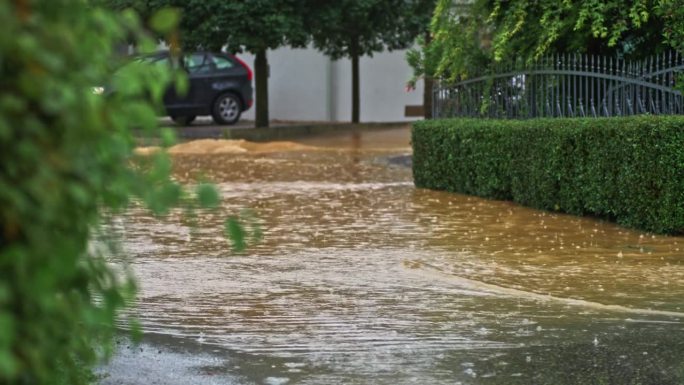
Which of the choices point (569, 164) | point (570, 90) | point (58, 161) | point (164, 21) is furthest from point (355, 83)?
point (58, 161)

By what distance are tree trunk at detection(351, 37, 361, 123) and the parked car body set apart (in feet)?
8.54

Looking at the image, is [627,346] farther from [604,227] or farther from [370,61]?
[370,61]

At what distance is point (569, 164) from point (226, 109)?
18.8m

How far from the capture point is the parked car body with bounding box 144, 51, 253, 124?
2975 cm

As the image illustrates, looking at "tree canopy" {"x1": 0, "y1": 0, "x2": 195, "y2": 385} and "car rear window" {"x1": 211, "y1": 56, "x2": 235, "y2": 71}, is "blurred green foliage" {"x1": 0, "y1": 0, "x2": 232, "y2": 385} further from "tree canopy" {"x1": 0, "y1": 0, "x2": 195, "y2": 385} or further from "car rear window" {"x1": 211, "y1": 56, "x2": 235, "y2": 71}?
"car rear window" {"x1": 211, "y1": 56, "x2": 235, "y2": 71}

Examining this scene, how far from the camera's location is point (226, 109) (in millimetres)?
31047

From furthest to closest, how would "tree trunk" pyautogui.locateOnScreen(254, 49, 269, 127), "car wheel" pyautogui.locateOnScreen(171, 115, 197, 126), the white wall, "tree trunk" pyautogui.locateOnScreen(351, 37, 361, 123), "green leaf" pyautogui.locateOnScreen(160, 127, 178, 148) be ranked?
the white wall
"car wheel" pyautogui.locateOnScreen(171, 115, 197, 126)
"tree trunk" pyautogui.locateOnScreen(351, 37, 361, 123)
"tree trunk" pyautogui.locateOnScreen(254, 49, 269, 127)
"green leaf" pyautogui.locateOnScreen(160, 127, 178, 148)

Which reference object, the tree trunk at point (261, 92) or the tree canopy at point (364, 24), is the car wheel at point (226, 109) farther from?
the tree canopy at point (364, 24)

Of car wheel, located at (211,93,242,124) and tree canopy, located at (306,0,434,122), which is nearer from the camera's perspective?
tree canopy, located at (306,0,434,122)

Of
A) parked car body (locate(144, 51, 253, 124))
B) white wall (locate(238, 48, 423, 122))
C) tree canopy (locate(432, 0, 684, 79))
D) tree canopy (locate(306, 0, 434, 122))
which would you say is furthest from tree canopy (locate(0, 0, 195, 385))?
white wall (locate(238, 48, 423, 122))

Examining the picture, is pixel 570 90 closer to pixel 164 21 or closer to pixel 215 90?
pixel 164 21

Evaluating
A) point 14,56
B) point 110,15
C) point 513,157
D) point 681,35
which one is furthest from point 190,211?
point 513,157

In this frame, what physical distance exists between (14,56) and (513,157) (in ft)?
39.9

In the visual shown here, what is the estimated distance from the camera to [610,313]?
7699mm
